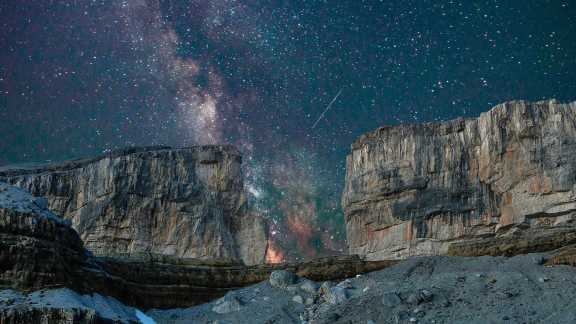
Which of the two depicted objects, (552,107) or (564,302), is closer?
(564,302)

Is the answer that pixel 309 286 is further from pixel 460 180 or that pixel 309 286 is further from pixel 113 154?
pixel 113 154

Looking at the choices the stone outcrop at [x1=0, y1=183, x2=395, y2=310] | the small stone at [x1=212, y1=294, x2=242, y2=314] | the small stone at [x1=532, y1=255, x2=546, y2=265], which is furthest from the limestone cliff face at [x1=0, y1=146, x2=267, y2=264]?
the small stone at [x1=532, y1=255, x2=546, y2=265]

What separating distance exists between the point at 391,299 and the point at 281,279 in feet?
23.8

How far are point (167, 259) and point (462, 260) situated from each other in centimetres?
1542

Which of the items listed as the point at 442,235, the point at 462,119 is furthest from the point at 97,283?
the point at 462,119

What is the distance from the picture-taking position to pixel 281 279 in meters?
35.5

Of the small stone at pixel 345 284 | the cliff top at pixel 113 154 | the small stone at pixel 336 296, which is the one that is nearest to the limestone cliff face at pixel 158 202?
the cliff top at pixel 113 154

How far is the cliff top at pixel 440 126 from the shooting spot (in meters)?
51.5

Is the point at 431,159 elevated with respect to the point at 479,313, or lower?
elevated

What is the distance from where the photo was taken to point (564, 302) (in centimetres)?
2673

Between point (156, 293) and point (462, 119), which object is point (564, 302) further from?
point (462, 119)

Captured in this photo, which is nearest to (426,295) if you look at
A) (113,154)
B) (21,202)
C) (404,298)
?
(404,298)

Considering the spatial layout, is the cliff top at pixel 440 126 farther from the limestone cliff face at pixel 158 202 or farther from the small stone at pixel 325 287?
the small stone at pixel 325 287

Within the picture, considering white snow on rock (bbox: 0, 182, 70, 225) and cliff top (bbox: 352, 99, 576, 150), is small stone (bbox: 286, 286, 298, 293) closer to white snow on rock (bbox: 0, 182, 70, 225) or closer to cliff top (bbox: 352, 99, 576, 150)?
white snow on rock (bbox: 0, 182, 70, 225)
